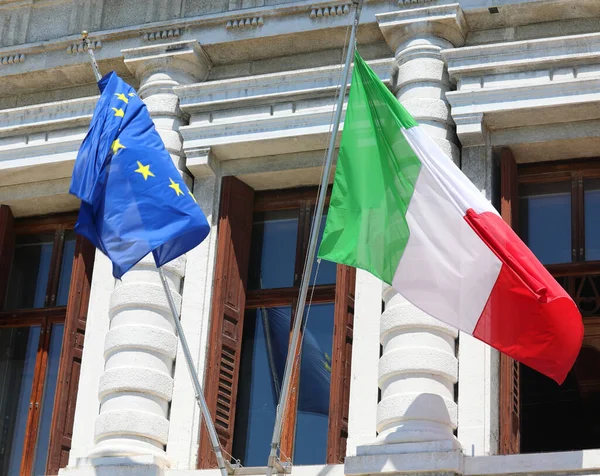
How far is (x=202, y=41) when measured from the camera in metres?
18.8

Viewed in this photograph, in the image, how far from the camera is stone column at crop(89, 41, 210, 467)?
16.9 meters

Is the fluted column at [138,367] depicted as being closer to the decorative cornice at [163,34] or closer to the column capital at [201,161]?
the column capital at [201,161]

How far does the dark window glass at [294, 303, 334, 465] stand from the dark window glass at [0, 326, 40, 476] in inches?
128

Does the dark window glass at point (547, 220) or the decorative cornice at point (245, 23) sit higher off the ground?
the decorative cornice at point (245, 23)

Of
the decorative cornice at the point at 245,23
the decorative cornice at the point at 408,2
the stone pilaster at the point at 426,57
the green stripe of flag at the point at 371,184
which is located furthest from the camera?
the decorative cornice at the point at 245,23

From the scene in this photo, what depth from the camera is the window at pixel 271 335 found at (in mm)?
17047

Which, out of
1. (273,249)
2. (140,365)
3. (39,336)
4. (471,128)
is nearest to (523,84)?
(471,128)

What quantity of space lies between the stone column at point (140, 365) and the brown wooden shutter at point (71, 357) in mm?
771

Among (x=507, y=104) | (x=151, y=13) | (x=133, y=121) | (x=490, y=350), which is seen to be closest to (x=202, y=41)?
(x=151, y=13)

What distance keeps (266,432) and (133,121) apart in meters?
3.43

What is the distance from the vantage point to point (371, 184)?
1559 centimetres

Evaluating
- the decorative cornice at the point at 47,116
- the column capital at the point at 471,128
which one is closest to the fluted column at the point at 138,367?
the decorative cornice at the point at 47,116

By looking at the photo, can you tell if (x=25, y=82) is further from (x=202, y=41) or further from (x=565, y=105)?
(x=565, y=105)

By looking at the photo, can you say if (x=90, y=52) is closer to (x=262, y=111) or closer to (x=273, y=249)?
(x=262, y=111)
